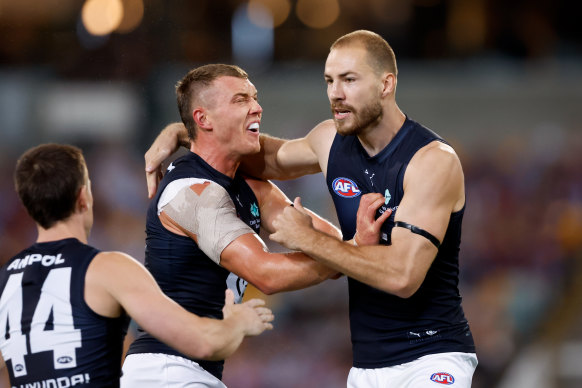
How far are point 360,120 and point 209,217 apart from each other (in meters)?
1.03

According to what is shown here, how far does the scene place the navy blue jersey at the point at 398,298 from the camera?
4551mm

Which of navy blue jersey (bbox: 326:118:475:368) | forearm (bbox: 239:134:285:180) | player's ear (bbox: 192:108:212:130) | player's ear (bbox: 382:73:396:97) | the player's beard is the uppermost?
player's ear (bbox: 382:73:396:97)

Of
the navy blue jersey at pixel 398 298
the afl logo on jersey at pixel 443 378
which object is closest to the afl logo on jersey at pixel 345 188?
the navy blue jersey at pixel 398 298

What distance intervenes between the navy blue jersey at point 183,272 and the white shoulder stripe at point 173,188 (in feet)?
0.12

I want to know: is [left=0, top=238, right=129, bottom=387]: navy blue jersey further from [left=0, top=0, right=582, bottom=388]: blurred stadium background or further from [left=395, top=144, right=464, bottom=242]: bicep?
[left=0, top=0, right=582, bottom=388]: blurred stadium background

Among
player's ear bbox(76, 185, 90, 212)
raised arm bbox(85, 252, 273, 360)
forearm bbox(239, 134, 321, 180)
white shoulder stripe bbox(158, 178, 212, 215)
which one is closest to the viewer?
raised arm bbox(85, 252, 273, 360)

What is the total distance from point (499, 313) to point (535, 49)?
5661 millimetres

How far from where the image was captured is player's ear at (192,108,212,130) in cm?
480

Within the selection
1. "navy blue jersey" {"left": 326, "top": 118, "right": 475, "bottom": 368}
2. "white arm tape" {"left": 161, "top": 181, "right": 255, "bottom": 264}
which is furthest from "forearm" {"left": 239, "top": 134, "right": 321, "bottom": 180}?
"white arm tape" {"left": 161, "top": 181, "right": 255, "bottom": 264}

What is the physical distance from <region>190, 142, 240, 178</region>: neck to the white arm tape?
30cm

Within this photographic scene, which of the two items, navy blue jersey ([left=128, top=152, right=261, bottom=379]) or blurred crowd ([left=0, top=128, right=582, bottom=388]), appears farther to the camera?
blurred crowd ([left=0, top=128, right=582, bottom=388])

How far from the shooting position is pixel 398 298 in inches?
182

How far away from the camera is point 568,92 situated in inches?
557

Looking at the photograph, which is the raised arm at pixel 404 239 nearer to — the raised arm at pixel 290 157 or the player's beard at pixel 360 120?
the player's beard at pixel 360 120
